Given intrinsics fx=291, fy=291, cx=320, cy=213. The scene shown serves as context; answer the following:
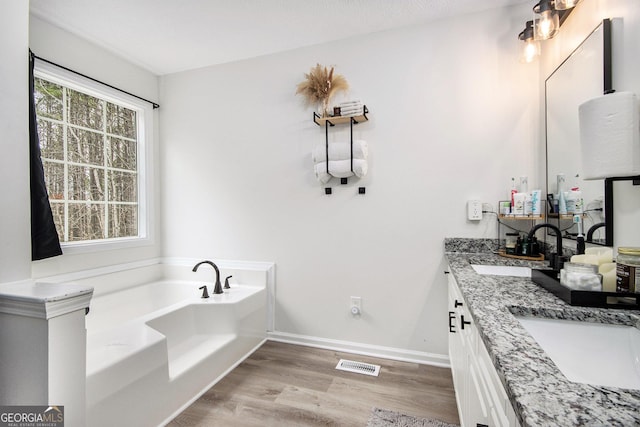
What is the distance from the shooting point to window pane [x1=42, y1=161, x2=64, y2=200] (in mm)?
2184

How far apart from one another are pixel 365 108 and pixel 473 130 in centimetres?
80

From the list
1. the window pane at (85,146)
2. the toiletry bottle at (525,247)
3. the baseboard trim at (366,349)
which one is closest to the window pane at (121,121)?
the window pane at (85,146)

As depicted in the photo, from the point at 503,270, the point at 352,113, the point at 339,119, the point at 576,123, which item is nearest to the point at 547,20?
the point at 576,123

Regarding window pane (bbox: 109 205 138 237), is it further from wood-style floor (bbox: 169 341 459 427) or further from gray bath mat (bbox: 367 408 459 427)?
gray bath mat (bbox: 367 408 459 427)

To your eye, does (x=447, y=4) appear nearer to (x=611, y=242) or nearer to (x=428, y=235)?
(x=428, y=235)

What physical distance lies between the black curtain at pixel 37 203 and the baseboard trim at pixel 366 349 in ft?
5.80

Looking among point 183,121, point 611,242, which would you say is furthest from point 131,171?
point 611,242

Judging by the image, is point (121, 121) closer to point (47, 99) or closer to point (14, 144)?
point (47, 99)

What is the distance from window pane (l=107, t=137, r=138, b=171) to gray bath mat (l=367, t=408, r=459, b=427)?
290 cm

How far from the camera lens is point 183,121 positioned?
9.53ft

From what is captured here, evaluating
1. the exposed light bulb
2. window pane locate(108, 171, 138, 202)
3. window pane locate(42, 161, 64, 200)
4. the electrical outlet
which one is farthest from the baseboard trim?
the exposed light bulb

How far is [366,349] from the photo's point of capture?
7.63 feet

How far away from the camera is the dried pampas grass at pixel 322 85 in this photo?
2295 mm

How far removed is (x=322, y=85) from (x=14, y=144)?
6.05 ft
